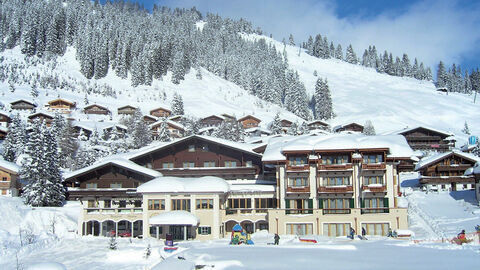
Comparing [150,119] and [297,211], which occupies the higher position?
[150,119]

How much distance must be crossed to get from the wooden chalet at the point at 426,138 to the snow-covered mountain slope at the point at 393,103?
18.0 metres

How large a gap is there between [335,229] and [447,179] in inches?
1101

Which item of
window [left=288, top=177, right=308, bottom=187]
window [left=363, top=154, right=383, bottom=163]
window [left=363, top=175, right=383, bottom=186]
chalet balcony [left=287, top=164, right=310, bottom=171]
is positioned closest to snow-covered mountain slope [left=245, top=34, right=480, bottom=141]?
window [left=363, top=154, right=383, bottom=163]

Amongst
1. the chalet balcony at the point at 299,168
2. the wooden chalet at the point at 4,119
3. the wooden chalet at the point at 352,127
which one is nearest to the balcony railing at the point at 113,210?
the chalet balcony at the point at 299,168

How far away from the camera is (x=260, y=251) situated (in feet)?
80.0

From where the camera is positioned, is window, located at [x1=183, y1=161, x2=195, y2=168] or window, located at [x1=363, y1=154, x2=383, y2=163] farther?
window, located at [x1=183, y1=161, x2=195, y2=168]

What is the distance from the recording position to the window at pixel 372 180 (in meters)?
42.8

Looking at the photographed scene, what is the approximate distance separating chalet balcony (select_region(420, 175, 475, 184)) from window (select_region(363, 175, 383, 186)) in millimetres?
22468

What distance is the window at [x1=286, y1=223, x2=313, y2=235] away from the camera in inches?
1655

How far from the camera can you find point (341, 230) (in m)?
41.6

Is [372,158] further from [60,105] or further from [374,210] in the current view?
[60,105]

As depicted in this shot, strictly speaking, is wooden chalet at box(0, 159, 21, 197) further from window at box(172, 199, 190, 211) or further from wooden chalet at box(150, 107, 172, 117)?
wooden chalet at box(150, 107, 172, 117)

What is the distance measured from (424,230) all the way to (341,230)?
280 inches

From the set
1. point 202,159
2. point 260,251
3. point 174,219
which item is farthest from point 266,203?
point 260,251
